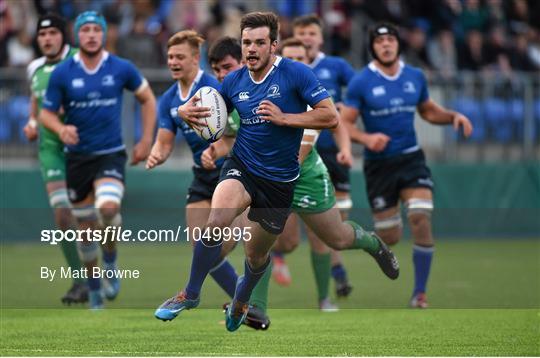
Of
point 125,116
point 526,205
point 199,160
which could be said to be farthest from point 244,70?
point 526,205

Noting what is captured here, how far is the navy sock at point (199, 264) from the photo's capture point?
30.2ft

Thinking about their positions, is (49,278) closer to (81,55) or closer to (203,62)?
(81,55)

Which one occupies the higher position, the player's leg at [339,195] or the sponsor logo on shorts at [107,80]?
the sponsor logo on shorts at [107,80]

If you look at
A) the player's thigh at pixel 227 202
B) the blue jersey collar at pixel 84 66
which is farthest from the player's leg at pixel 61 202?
the player's thigh at pixel 227 202

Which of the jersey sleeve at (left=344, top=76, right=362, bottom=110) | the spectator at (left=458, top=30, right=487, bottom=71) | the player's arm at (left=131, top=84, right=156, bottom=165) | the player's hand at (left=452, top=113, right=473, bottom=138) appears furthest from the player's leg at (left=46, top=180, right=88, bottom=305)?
the spectator at (left=458, top=30, right=487, bottom=71)

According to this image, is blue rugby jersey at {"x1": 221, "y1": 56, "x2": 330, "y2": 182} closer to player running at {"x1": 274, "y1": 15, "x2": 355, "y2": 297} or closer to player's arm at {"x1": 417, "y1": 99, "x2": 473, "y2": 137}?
player running at {"x1": 274, "y1": 15, "x2": 355, "y2": 297}

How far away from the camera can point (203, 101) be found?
30.9 ft

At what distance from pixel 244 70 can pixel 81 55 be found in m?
3.46

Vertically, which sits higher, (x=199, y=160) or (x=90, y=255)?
(x=199, y=160)

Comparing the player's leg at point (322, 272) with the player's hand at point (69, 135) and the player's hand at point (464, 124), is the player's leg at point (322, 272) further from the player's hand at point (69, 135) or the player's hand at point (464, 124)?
the player's hand at point (69, 135)

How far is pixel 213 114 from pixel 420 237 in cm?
373

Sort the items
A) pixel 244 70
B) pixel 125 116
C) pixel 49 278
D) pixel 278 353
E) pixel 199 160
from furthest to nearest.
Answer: pixel 125 116, pixel 49 278, pixel 199 160, pixel 244 70, pixel 278 353

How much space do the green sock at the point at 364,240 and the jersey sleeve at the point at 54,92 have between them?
11.1 ft

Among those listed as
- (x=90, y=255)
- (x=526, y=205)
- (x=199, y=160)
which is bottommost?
(x=526, y=205)
